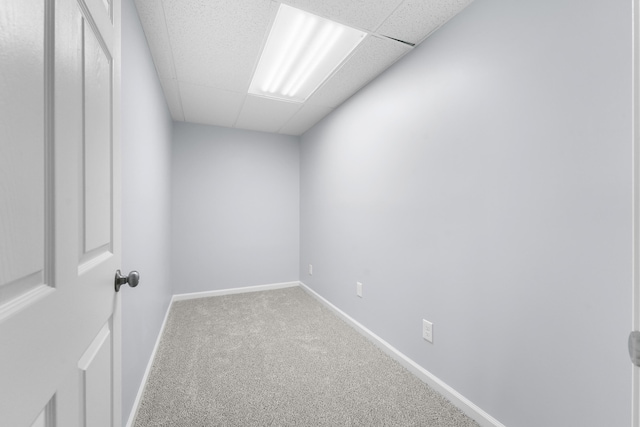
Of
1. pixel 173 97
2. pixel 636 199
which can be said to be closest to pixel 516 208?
pixel 636 199

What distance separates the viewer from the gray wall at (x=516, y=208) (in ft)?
3.22

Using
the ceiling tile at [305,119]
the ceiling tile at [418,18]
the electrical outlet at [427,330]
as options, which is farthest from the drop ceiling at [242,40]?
the electrical outlet at [427,330]

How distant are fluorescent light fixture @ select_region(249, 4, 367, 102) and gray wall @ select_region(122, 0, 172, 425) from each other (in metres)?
0.79

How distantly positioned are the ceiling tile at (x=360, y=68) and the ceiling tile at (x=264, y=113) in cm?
32

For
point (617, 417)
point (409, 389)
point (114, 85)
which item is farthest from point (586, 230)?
point (114, 85)

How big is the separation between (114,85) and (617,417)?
6.68 feet

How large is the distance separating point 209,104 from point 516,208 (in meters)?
2.80

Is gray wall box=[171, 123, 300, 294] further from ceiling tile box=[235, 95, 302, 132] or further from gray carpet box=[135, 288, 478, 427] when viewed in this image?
gray carpet box=[135, 288, 478, 427]

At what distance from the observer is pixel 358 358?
202 centimetres

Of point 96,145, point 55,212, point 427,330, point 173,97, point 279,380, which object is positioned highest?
point 173,97

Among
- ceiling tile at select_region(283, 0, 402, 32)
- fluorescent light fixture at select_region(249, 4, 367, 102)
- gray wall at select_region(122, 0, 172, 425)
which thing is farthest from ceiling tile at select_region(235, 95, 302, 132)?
ceiling tile at select_region(283, 0, 402, 32)

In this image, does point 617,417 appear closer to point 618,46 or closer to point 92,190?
point 618,46

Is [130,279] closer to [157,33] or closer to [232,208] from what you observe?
[157,33]

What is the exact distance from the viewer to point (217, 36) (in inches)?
68.1
